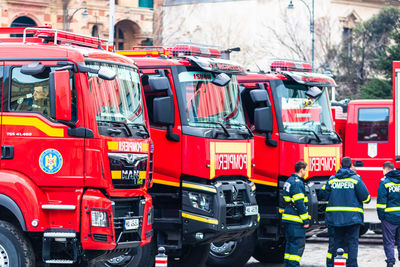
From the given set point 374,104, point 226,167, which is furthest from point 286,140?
point 374,104

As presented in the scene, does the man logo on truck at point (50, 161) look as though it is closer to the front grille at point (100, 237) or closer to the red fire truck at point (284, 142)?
the front grille at point (100, 237)

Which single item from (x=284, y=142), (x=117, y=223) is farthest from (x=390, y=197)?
(x=117, y=223)

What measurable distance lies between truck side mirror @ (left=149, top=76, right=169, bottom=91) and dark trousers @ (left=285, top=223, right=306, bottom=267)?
2871 millimetres

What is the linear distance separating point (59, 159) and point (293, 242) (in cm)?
458

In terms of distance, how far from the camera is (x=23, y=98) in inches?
435

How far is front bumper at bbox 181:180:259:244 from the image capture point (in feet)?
43.1

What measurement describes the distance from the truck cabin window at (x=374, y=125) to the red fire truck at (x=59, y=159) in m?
8.68

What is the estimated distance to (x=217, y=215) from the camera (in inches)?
515

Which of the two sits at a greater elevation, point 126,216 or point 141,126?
point 141,126

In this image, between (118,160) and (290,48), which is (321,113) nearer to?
(118,160)

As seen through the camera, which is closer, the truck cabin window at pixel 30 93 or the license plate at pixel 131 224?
the truck cabin window at pixel 30 93

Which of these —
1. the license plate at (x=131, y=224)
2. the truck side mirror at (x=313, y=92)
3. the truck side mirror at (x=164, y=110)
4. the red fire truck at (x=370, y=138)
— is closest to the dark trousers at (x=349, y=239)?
the truck side mirror at (x=313, y=92)

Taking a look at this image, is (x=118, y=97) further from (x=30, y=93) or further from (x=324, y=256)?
(x=324, y=256)

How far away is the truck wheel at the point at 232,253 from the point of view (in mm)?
15555
